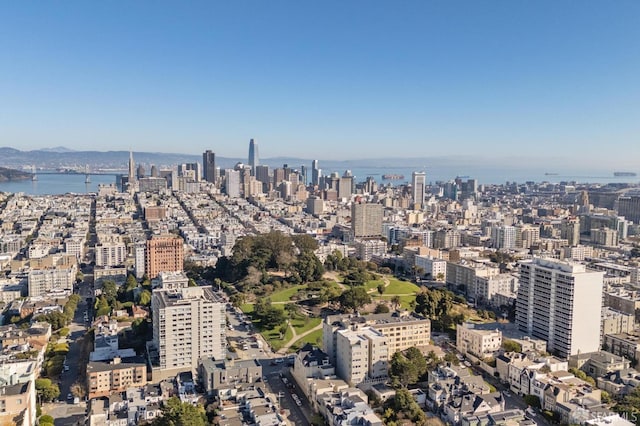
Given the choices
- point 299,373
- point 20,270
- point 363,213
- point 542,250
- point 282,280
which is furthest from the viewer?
point 363,213

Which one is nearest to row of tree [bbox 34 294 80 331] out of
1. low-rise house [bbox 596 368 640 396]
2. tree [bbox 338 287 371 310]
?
tree [bbox 338 287 371 310]

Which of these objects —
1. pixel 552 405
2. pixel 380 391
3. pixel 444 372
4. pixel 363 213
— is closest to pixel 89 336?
pixel 380 391

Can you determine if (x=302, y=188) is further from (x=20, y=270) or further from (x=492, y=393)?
(x=492, y=393)

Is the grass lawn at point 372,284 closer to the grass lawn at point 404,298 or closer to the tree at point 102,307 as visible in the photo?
the grass lawn at point 404,298

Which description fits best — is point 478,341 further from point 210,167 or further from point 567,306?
point 210,167

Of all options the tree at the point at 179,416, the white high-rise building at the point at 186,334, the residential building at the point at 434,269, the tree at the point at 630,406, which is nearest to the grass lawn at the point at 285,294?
the white high-rise building at the point at 186,334

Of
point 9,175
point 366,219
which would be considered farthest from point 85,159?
point 366,219

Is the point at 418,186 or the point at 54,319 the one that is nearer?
the point at 54,319
